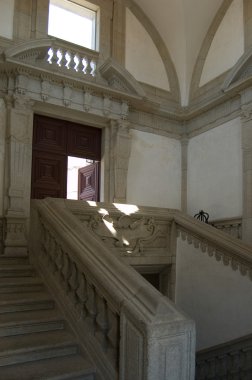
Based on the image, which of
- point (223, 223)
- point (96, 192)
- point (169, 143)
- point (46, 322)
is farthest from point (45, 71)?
point (46, 322)

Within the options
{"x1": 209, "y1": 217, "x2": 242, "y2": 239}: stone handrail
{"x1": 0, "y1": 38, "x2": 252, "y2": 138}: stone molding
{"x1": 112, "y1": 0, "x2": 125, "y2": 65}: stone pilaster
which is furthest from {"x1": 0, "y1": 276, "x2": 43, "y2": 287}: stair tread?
{"x1": 112, "y1": 0, "x2": 125, "y2": 65}: stone pilaster

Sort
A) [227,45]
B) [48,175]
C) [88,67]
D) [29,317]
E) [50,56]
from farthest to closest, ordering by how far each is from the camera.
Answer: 1. [227,45]
2. [88,67]
3. [48,175]
4. [50,56]
5. [29,317]

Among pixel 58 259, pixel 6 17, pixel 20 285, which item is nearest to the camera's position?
pixel 58 259

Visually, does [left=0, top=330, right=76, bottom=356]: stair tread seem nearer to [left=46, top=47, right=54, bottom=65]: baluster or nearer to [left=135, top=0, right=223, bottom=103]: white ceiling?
[left=46, top=47, right=54, bottom=65]: baluster

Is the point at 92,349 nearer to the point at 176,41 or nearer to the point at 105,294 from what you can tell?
the point at 105,294

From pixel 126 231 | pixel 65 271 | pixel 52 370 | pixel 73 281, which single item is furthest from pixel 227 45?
pixel 52 370

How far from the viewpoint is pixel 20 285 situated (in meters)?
4.27

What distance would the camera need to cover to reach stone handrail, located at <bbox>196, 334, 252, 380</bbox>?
13.7ft

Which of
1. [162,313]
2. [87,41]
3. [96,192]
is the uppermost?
[87,41]

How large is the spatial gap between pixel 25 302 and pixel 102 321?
1.12m

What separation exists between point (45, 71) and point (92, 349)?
584 cm

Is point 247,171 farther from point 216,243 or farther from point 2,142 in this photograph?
point 2,142

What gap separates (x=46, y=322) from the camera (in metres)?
3.55

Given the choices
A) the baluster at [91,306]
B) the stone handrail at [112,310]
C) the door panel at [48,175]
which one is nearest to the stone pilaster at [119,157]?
the door panel at [48,175]
